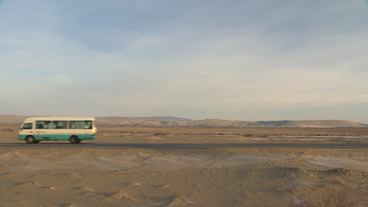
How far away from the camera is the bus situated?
25859 mm

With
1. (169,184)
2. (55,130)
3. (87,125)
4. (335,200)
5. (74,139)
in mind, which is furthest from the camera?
(87,125)

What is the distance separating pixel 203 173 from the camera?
11516 millimetres

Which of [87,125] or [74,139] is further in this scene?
[87,125]

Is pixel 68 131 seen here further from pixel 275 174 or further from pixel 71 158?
pixel 275 174

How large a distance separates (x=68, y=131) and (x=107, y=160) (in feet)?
45.6

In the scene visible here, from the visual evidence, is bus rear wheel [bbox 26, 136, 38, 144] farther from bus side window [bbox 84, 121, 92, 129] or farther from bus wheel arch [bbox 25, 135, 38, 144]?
bus side window [bbox 84, 121, 92, 129]

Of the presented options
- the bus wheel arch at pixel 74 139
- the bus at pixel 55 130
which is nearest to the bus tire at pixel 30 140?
the bus at pixel 55 130

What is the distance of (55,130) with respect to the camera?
1025 inches

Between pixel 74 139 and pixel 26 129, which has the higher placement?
pixel 26 129

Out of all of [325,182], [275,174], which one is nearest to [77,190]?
[275,174]

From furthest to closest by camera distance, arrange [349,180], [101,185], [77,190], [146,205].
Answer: [349,180], [101,185], [77,190], [146,205]

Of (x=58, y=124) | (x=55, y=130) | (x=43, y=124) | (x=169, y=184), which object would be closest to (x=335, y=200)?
(x=169, y=184)

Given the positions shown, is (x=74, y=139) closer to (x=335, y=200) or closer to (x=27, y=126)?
(x=27, y=126)

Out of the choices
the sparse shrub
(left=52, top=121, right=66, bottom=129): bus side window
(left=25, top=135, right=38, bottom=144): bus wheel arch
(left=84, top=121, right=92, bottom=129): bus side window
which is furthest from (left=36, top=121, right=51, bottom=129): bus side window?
the sparse shrub
